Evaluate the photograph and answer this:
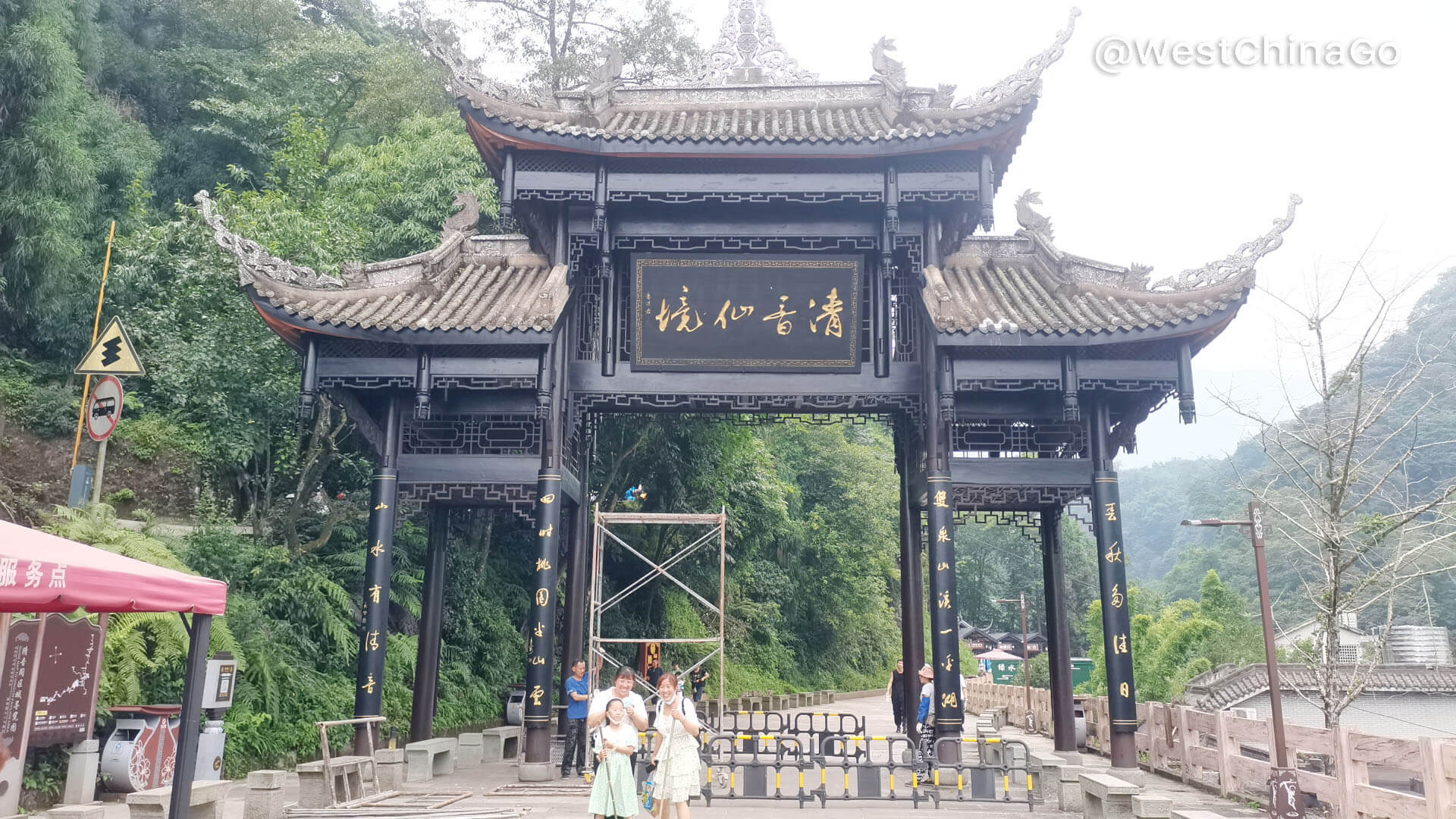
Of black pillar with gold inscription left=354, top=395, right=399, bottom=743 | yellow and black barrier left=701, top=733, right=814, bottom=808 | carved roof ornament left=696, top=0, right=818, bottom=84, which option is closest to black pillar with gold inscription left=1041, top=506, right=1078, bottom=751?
yellow and black barrier left=701, top=733, right=814, bottom=808

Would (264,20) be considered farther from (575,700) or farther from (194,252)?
(575,700)

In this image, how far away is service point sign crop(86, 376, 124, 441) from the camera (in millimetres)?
14680

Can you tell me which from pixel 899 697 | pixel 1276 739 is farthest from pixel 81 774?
pixel 1276 739

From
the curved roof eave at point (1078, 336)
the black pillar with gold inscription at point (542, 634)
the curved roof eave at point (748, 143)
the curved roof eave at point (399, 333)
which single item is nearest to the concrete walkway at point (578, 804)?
the black pillar with gold inscription at point (542, 634)

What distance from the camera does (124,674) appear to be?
1187 centimetres

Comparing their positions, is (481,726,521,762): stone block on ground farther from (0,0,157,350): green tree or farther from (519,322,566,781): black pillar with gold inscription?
(0,0,157,350): green tree

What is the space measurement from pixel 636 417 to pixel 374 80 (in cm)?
1414

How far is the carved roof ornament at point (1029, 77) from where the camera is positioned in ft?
43.1

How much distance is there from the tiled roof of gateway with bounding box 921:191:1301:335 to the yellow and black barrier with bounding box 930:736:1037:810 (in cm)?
498

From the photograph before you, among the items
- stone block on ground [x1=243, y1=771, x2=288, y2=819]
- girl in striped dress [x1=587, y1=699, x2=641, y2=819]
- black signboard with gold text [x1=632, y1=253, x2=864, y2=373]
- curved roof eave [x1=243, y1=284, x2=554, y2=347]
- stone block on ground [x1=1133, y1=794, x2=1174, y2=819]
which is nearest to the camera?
girl in striped dress [x1=587, y1=699, x2=641, y2=819]

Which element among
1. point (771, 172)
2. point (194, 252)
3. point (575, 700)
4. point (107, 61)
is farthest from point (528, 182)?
point (107, 61)

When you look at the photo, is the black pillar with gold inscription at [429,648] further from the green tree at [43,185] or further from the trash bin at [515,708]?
the green tree at [43,185]

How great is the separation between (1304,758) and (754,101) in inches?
467

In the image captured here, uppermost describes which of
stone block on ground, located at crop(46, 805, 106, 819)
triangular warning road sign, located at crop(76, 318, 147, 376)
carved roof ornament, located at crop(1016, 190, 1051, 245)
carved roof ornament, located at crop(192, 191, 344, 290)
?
carved roof ornament, located at crop(1016, 190, 1051, 245)
